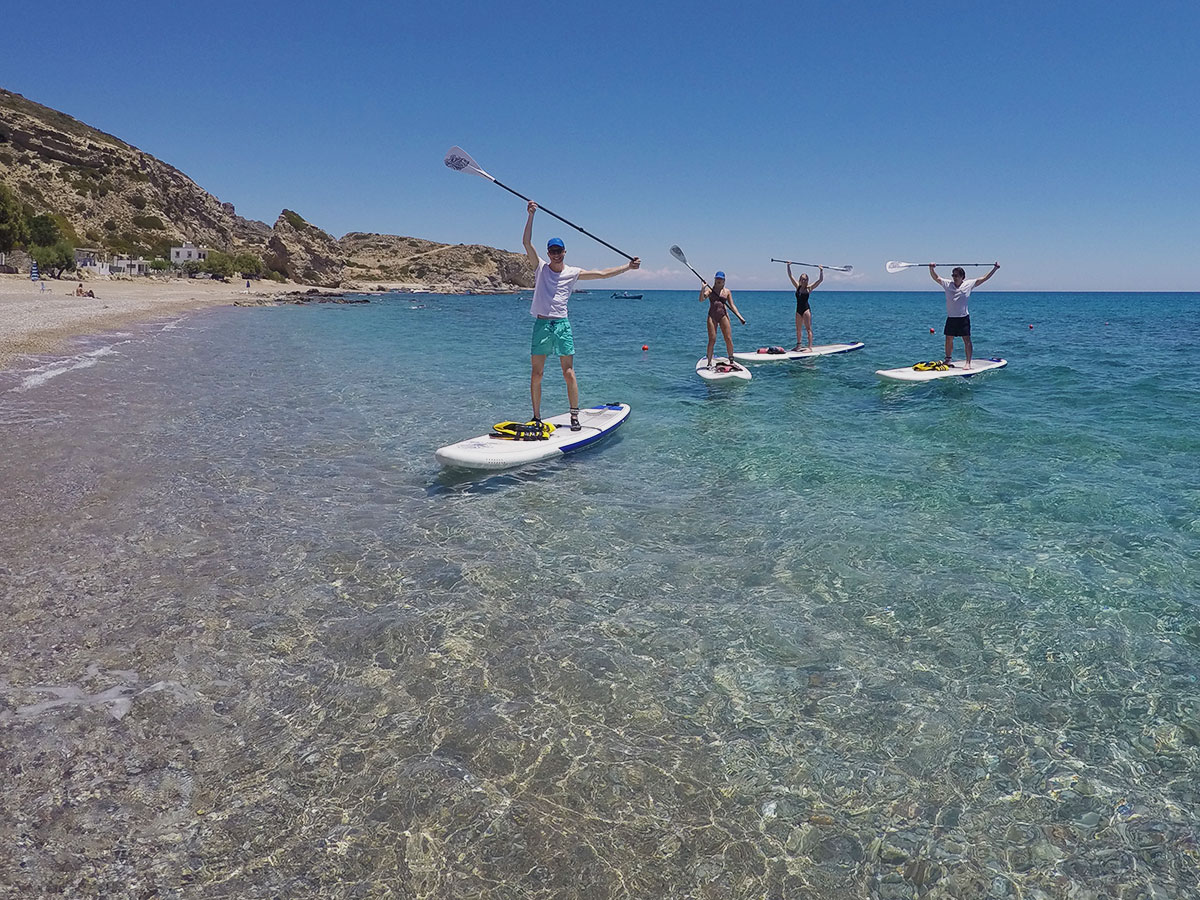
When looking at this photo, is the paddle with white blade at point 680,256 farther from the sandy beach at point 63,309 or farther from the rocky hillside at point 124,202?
the rocky hillside at point 124,202

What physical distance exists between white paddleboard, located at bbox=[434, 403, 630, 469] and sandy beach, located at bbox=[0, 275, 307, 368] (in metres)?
16.8

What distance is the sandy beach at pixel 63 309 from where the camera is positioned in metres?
24.2

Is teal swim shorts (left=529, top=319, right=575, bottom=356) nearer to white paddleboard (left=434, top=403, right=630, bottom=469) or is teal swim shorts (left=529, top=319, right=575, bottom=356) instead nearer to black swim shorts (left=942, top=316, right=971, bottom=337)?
white paddleboard (left=434, top=403, right=630, bottom=469)

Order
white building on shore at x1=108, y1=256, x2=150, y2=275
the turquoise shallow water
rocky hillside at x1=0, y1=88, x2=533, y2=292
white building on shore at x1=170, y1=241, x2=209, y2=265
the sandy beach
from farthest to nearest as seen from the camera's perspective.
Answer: white building on shore at x1=170, y1=241, x2=209, y2=265
rocky hillside at x1=0, y1=88, x2=533, y2=292
white building on shore at x1=108, y1=256, x2=150, y2=275
the sandy beach
the turquoise shallow water

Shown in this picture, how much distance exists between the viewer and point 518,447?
10.3m

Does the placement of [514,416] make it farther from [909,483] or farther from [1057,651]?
[1057,651]

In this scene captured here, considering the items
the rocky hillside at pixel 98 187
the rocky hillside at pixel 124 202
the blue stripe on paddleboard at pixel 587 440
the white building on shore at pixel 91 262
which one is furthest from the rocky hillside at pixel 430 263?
the blue stripe on paddleboard at pixel 587 440

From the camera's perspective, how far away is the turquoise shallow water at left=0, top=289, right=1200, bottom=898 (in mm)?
3342

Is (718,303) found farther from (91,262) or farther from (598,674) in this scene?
(91,262)

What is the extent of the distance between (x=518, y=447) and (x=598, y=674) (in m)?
5.82

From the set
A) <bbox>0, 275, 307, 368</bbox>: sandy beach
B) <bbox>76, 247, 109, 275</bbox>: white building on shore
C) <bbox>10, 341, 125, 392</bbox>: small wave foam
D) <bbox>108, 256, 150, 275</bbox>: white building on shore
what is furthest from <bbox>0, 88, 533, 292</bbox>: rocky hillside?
<bbox>10, 341, 125, 392</bbox>: small wave foam

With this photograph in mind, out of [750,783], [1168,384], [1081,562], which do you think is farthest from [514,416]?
[1168,384]

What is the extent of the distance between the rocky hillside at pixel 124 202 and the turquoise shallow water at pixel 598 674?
9146 cm

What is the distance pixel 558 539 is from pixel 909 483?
17.4ft
